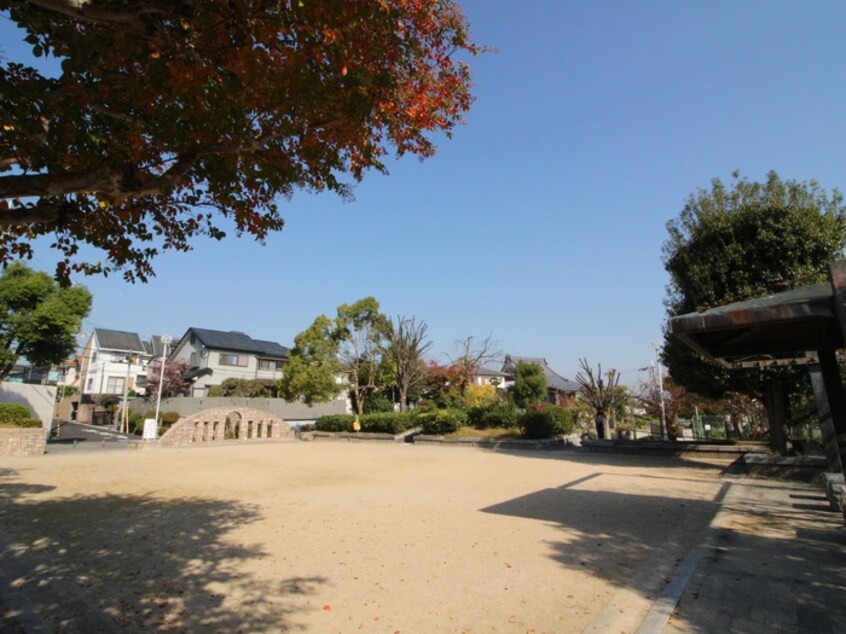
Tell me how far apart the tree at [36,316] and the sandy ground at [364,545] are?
386 inches

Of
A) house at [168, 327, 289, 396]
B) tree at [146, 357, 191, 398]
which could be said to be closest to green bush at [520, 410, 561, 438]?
house at [168, 327, 289, 396]

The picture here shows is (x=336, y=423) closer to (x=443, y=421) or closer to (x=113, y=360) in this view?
(x=443, y=421)

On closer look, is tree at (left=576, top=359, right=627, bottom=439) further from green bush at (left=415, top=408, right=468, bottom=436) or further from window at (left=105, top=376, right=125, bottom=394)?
window at (left=105, top=376, right=125, bottom=394)

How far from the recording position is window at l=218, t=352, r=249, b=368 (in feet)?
131

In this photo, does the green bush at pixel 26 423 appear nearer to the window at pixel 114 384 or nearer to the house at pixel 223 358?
the house at pixel 223 358

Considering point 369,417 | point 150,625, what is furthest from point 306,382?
point 150,625

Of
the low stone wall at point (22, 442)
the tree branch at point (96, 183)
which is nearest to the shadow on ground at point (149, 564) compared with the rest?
the tree branch at point (96, 183)

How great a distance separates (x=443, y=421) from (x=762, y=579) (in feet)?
59.3

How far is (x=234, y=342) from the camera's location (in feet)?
137

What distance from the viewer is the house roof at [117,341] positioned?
47469 millimetres

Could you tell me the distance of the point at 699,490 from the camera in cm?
913

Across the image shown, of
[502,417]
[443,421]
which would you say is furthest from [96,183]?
[502,417]

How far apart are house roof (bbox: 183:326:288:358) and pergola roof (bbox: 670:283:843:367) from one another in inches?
1466

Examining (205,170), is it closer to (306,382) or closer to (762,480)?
(762,480)
